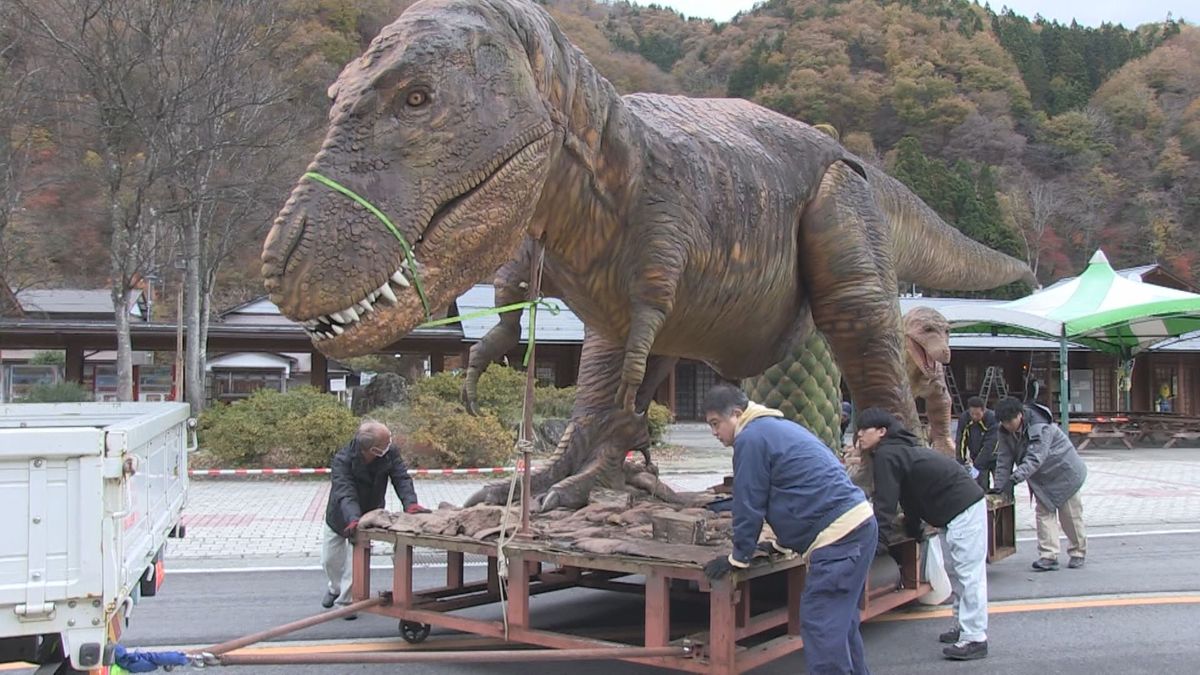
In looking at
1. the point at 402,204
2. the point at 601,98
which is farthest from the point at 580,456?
the point at 402,204

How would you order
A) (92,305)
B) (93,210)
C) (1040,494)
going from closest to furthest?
(1040,494), (93,210), (92,305)

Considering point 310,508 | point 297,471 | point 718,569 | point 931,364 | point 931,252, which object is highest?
point 931,252

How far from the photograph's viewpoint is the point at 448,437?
1447 cm

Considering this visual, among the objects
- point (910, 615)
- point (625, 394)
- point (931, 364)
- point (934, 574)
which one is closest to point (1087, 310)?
point (931, 364)

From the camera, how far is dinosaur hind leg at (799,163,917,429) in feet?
16.3

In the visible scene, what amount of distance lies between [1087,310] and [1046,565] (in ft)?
37.5

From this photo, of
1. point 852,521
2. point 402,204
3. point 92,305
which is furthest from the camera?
point 92,305

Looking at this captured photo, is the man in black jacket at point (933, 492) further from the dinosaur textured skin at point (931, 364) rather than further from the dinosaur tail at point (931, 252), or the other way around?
the dinosaur textured skin at point (931, 364)

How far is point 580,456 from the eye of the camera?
5.05 meters

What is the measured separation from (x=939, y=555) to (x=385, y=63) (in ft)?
15.8

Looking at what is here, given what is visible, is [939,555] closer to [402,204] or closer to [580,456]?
[580,456]

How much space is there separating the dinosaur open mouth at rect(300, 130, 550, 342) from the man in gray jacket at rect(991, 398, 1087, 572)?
5823 millimetres

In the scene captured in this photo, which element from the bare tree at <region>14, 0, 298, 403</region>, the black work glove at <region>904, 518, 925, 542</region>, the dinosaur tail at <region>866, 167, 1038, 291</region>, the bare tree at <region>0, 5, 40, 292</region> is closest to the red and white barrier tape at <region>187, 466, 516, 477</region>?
the bare tree at <region>14, 0, 298, 403</region>

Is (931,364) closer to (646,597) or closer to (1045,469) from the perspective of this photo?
(1045,469)
